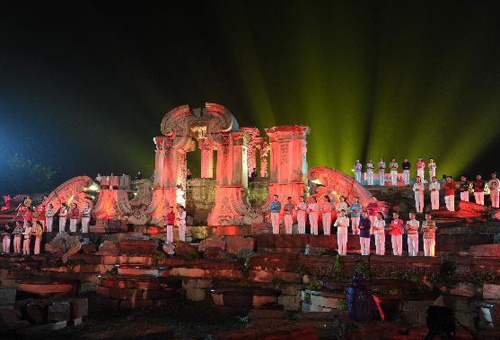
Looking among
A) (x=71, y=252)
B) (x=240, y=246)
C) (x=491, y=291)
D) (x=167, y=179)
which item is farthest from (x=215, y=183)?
(x=491, y=291)

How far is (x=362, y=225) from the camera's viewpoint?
10.9 meters

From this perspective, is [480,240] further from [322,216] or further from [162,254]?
[162,254]

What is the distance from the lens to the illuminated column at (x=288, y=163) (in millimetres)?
15914

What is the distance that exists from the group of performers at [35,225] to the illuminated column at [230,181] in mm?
5545

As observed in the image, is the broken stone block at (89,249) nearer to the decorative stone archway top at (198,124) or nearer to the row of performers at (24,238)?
the row of performers at (24,238)

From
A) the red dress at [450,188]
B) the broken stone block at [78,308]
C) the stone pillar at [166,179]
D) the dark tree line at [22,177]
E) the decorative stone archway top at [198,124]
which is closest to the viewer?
the broken stone block at [78,308]

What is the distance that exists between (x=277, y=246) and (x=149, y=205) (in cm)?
784

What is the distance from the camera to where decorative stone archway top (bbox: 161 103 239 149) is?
691 inches

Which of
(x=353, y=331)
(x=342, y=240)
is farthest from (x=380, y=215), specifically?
(x=353, y=331)

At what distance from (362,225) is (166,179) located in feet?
32.5

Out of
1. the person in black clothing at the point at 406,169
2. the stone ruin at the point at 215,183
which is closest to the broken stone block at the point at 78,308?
the stone ruin at the point at 215,183

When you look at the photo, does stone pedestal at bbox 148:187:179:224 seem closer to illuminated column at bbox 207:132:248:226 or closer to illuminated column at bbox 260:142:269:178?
illuminated column at bbox 207:132:248:226

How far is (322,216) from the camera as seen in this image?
13438mm

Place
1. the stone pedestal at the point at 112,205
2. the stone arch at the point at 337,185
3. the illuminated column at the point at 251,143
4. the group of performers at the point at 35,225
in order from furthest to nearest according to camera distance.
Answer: the stone pedestal at the point at 112,205
the illuminated column at the point at 251,143
the group of performers at the point at 35,225
the stone arch at the point at 337,185
